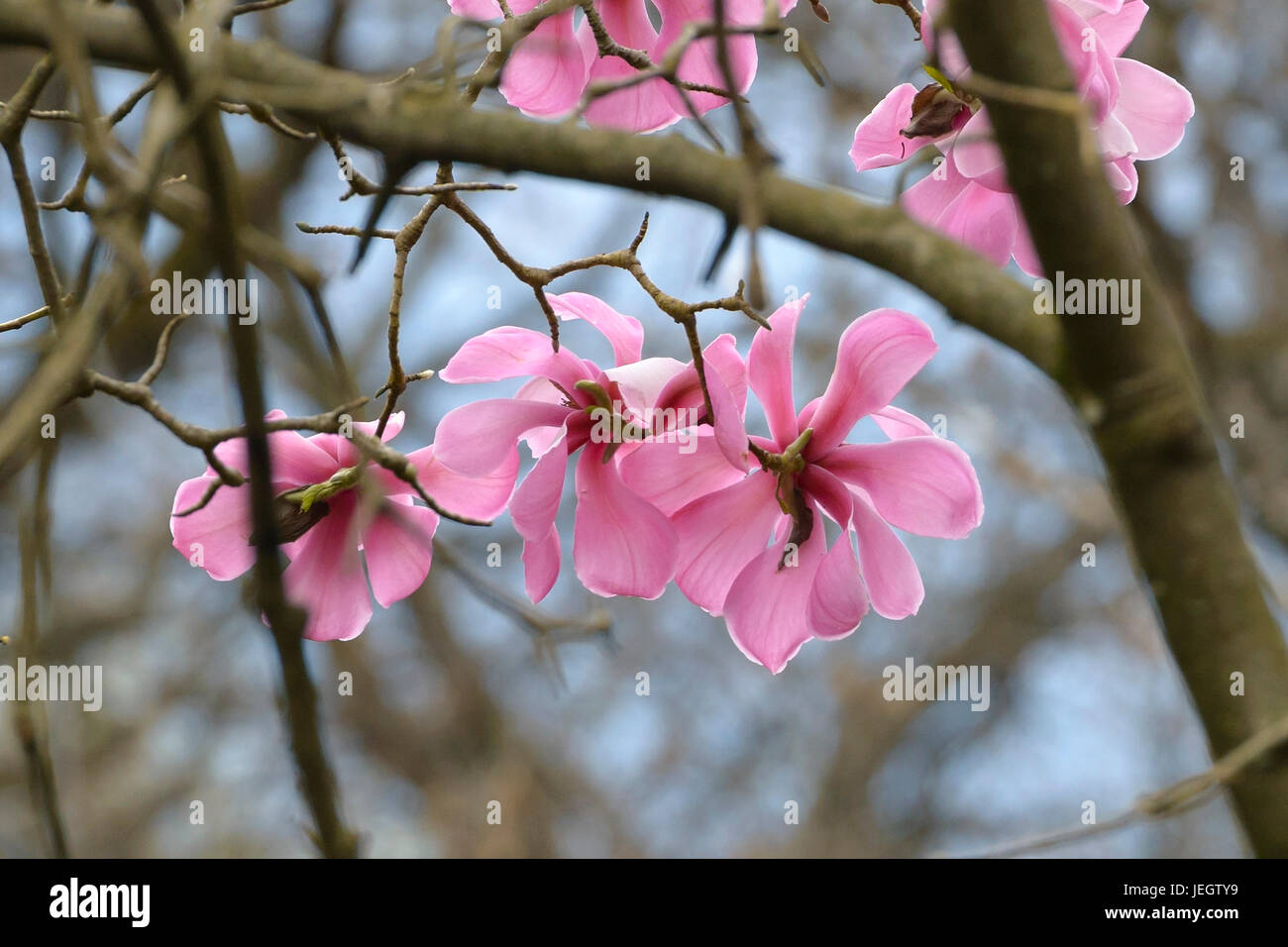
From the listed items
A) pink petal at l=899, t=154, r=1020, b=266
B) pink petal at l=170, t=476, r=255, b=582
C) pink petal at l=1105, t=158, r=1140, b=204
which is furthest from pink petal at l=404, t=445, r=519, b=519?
pink petal at l=1105, t=158, r=1140, b=204

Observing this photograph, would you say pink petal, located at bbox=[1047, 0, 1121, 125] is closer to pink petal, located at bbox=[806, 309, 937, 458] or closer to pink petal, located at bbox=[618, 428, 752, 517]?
pink petal, located at bbox=[806, 309, 937, 458]

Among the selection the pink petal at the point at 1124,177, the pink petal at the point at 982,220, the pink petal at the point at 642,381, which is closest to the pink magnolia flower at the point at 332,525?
the pink petal at the point at 642,381

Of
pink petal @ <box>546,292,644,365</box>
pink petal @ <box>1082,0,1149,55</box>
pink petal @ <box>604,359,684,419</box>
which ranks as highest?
pink petal @ <box>1082,0,1149,55</box>

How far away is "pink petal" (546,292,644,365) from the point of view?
0.87m

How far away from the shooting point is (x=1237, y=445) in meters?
4.26

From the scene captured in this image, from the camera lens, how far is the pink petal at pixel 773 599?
0.87 m

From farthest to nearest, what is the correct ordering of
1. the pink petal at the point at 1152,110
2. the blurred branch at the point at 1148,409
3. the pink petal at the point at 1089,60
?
the pink petal at the point at 1152,110 < the pink petal at the point at 1089,60 < the blurred branch at the point at 1148,409

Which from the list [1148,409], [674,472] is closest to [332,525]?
[674,472]

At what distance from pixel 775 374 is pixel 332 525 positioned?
1.12 feet

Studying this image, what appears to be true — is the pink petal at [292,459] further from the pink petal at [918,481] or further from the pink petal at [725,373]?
the pink petal at [918,481]

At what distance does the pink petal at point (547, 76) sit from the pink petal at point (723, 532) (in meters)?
0.34

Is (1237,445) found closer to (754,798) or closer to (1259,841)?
(754,798)

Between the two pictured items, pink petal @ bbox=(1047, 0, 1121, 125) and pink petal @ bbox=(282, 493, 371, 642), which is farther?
pink petal @ bbox=(282, 493, 371, 642)
